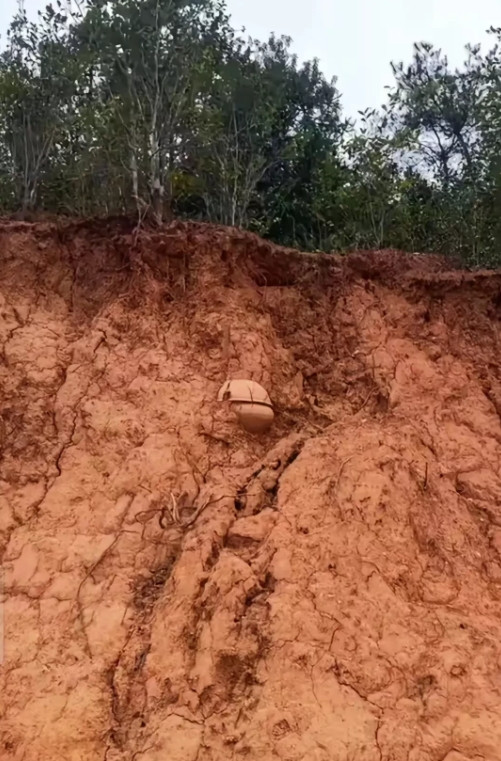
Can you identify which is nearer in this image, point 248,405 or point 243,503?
point 243,503

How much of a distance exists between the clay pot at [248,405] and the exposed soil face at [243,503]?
11 centimetres

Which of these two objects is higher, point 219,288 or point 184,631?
point 219,288

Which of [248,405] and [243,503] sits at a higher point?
[248,405]

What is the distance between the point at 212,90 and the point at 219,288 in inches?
189

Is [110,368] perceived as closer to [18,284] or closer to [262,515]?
[18,284]

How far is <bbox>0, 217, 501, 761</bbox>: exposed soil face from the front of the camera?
5410 millimetres

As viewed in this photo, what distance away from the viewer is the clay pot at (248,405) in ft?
24.4

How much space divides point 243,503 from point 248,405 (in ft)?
3.54

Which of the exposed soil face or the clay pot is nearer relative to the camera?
the exposed soil face

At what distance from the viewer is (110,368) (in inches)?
304

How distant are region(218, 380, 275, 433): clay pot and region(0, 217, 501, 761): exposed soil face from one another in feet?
0.35

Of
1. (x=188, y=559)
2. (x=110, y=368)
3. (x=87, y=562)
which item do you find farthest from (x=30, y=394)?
(x=188, y=559)

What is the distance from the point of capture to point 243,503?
6730mm

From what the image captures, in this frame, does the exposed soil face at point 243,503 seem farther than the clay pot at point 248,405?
No
